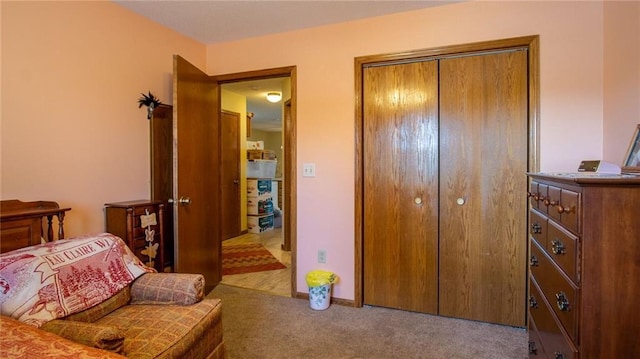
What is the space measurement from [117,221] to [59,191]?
0.39 meters

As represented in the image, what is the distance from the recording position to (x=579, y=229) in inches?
43.3

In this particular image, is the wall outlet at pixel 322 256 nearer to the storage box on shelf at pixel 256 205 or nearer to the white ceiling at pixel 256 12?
the white ceiling at pixel 256 12

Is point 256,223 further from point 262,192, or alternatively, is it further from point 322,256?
point 322,256

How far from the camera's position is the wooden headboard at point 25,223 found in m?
1.71

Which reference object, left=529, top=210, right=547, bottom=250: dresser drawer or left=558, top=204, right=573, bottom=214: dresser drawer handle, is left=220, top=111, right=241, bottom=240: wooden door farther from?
left=558, top=204, right=573, bottom=214: dresser drawer handle

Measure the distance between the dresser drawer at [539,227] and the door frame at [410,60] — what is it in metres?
0.73

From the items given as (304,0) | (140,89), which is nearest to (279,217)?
(140,89)

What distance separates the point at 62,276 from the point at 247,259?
2767mm

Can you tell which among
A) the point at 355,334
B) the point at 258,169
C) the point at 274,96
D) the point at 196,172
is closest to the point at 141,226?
the point at 196,172

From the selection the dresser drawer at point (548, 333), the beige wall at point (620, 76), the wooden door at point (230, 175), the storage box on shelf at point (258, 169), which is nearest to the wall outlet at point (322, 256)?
the dresser drawer at point (548, 333)

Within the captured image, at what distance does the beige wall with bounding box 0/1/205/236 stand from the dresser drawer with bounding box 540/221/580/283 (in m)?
2.65

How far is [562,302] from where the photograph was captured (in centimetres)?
124

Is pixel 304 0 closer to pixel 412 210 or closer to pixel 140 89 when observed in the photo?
pixel 140 89

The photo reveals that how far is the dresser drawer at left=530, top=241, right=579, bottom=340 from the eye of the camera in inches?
45.3
